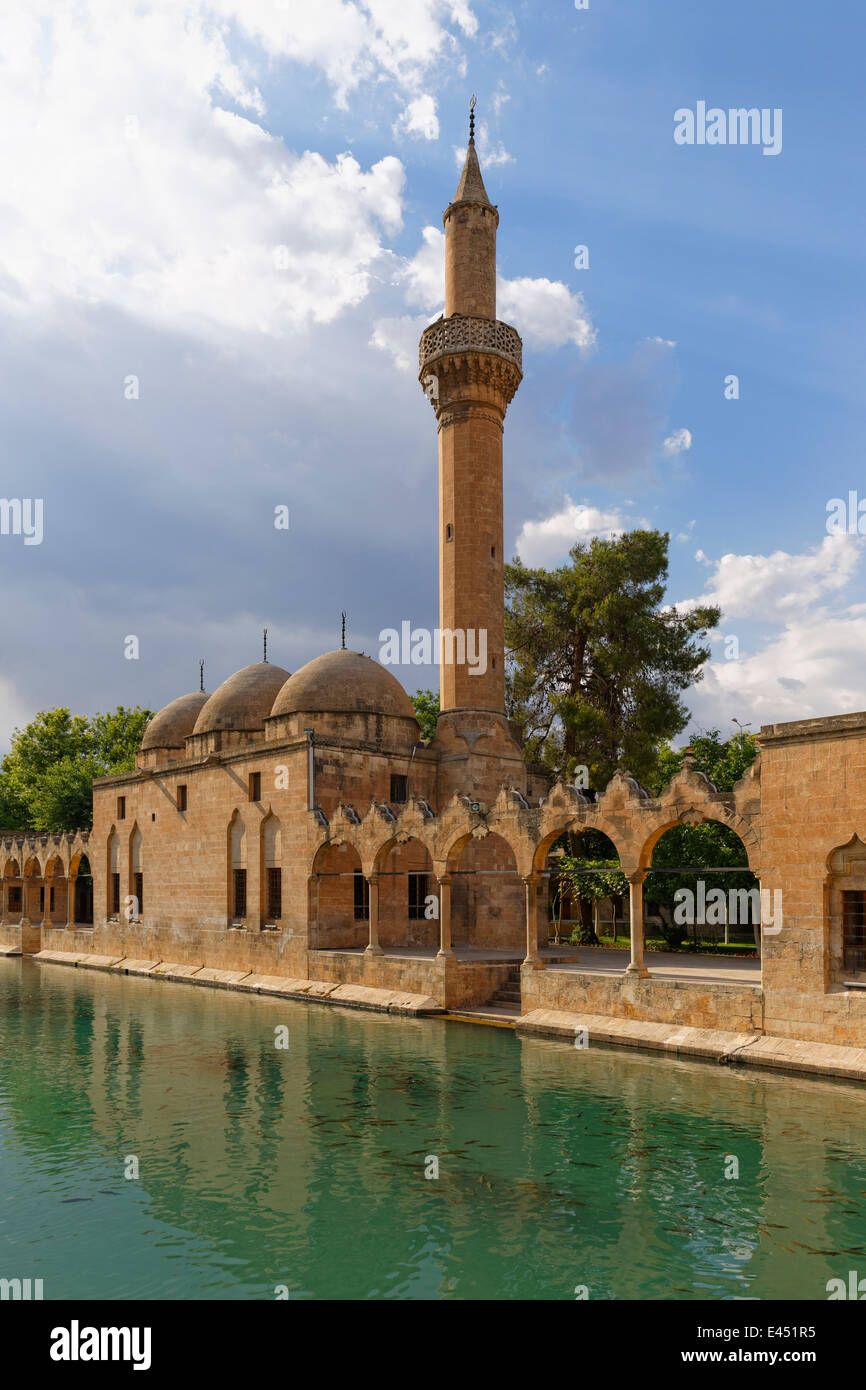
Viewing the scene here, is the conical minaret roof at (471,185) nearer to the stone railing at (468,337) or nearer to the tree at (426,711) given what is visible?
the stone railing at (468,337)

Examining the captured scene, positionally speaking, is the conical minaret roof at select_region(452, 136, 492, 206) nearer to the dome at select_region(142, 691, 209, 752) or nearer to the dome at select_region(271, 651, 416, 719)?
the dome at select_region(271, 651, 416, 719)

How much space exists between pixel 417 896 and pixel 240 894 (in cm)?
498

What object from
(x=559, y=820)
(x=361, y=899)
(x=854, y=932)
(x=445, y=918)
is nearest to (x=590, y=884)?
(x=361, y=899)

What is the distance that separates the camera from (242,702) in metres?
30.8

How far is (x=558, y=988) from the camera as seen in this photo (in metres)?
17.8

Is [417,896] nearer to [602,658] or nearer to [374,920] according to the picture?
[374,920]

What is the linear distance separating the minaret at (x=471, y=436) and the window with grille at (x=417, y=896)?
4749mm

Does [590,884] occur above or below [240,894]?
below

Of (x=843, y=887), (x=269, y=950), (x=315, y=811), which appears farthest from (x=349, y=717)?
(x=843, y=887)

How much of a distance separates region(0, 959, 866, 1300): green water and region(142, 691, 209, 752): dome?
19.2 m

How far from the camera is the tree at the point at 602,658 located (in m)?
31.2
